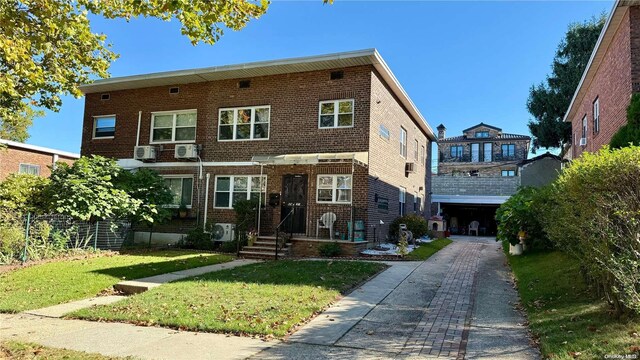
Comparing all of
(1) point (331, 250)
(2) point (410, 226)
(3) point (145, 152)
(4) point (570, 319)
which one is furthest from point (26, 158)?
(4) point (570, 319)

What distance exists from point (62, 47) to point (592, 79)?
694 inches

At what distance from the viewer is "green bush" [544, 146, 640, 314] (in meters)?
5.27

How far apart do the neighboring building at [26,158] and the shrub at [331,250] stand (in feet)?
Result: 48.6

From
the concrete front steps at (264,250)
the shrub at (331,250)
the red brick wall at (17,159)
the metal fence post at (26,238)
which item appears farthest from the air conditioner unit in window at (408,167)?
the red brick wall at (17,159)

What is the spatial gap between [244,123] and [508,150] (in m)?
39.7

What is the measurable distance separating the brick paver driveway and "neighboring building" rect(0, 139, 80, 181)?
19.4m

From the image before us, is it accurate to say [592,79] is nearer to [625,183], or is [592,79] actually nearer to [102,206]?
[625,183]

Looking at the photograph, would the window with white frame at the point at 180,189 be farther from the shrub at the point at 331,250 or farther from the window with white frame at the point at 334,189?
the shrub at the point at 331,250

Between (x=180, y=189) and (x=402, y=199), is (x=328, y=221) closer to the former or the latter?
(x=402, y=199)

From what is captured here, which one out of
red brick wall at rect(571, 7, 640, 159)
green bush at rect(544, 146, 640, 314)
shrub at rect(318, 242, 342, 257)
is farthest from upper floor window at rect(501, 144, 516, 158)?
green bush at rect(544, 146, 640, 314)

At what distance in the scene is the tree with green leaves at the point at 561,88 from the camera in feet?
102

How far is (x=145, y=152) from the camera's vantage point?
1839 centimetres

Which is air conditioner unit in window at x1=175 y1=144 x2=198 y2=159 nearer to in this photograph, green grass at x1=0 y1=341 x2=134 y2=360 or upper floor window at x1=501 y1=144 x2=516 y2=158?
green grass at x1=0 y1=341 x2=134 y2=360

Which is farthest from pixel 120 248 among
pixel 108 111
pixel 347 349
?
pixel 347 349
